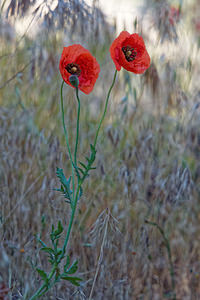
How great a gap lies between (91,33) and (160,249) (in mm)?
815

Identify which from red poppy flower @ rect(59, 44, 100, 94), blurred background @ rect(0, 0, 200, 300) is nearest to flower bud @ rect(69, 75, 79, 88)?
red poppy flower @ rect(59, 44, 100, 94)

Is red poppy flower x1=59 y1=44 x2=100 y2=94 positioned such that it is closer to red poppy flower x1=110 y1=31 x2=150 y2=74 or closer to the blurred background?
red poppy flower x1=110 y1=31 x2=150 y2=74

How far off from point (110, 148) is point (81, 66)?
56 centimetres

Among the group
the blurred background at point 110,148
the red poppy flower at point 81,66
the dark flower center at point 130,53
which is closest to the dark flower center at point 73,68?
the red poppy flower at point 81,66

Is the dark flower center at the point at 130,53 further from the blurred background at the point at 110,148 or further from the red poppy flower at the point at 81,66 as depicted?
the blurred background at the point at 110,148

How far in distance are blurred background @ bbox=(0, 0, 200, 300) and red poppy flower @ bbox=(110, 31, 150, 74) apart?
1.01ft

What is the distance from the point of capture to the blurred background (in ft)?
3.77

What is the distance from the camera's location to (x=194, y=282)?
136cm

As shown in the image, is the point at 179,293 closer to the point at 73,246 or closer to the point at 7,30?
the point at 73,246

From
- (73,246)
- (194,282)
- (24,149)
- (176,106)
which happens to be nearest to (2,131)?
→ (24,149)

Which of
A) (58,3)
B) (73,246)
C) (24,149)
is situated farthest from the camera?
(24,149)

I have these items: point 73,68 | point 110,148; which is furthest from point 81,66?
point 110,148

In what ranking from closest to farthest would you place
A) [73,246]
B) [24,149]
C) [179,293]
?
[73,246], [24,149], [179,293]

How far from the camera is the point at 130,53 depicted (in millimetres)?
870
